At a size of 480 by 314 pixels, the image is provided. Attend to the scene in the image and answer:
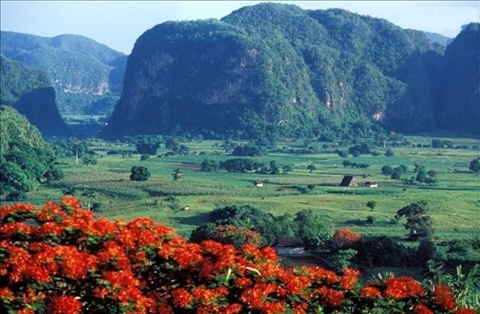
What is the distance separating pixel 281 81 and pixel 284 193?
77.7m

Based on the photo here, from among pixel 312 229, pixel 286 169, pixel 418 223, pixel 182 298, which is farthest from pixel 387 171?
pixel 182 298

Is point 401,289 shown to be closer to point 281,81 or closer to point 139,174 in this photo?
point 139,174

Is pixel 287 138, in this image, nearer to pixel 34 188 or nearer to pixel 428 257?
pixel 34 188

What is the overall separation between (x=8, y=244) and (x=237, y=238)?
21441mm

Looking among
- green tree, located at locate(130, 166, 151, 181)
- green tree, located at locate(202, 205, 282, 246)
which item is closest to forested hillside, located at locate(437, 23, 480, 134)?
green tree, located at locate(130, 166, 151, 181)

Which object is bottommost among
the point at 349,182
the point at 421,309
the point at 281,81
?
the point at 349,182

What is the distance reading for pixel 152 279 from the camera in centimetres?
763

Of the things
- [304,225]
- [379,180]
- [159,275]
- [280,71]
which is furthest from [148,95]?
→ [159,275]

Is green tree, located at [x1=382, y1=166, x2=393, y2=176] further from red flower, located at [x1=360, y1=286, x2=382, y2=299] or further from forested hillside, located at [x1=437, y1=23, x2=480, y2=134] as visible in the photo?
red flower, located at [x1=360, y1=286, x2=382, y2=299]

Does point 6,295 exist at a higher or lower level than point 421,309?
higher

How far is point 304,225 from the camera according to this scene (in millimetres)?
35625

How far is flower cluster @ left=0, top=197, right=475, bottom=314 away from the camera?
6953 millimetres

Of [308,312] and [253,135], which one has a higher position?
[308,312]

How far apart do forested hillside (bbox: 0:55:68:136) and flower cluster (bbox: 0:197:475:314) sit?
125 metres
